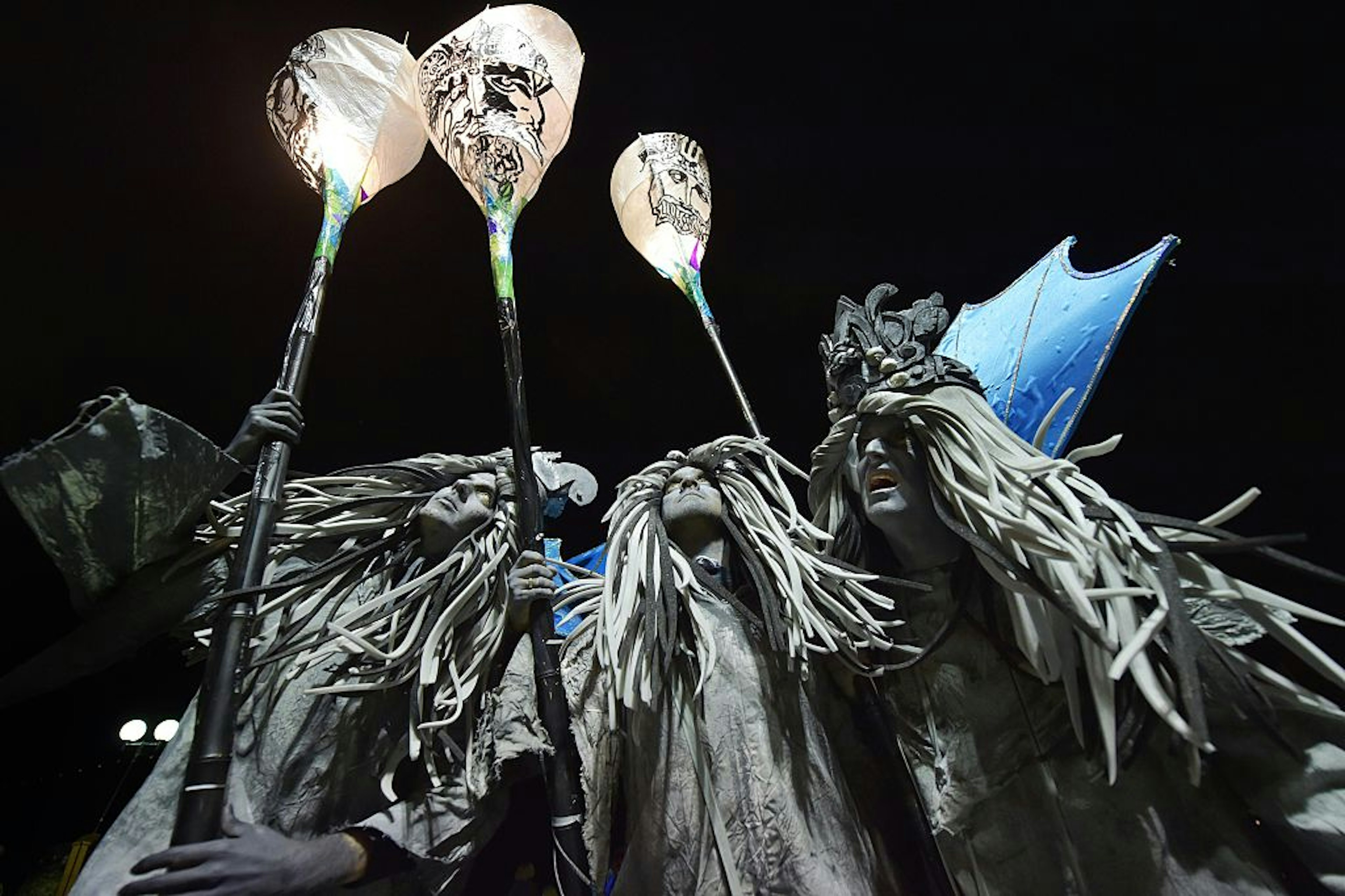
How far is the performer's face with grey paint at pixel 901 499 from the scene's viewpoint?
99 cm

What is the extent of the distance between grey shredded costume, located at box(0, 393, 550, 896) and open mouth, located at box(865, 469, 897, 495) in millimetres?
586

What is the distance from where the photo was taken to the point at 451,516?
118 cm

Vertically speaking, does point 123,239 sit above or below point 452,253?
below

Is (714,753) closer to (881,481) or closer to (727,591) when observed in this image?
(727,591)

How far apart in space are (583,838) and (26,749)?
4.90ft

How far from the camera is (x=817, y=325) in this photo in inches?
101

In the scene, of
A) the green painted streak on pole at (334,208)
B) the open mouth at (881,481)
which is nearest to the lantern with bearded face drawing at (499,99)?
the green painted streak on pole at (334,208)

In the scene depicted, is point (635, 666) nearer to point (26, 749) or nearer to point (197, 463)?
point (197, 463)

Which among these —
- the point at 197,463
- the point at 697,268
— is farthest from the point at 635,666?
the point at 697,268

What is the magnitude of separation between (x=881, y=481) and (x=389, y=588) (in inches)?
32.0

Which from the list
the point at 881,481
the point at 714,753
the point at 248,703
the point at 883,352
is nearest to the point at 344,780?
the point at 248,703

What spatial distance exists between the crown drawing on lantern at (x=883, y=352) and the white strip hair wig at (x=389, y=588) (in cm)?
60

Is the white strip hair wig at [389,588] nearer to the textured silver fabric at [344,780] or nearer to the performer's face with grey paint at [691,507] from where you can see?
the textured silver fabric at [344,780]

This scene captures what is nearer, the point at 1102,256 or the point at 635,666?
the point at 635,666
